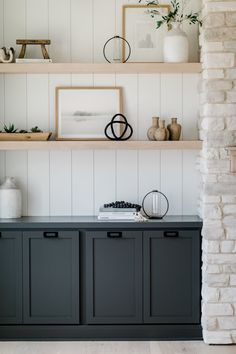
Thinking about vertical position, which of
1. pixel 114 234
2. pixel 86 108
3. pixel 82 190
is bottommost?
pixel 114 234

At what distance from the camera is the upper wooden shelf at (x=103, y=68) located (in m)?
4.49

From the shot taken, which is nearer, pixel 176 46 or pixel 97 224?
pixel 97 224

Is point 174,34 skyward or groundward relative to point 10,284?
skyward

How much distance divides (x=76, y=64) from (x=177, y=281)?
175 cm

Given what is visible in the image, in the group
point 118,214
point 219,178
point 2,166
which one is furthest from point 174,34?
point 2,166

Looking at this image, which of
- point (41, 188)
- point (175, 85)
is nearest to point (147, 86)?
point (175, 85)

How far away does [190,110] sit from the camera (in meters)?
4.80

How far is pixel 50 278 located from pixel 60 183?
78 cm

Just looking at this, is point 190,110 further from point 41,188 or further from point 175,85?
point 41,188

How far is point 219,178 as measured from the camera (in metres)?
4.33

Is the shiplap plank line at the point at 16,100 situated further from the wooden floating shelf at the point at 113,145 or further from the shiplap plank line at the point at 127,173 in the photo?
the shiplap plank line at the point at 127,173

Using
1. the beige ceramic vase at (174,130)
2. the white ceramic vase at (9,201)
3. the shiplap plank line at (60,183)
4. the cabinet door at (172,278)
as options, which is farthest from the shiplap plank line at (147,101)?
the white ceramic vase at (9,201)

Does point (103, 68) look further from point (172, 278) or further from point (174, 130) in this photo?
point (172, 278)

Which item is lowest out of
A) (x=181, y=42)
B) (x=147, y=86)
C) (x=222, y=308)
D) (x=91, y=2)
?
(x=222, y=308)
